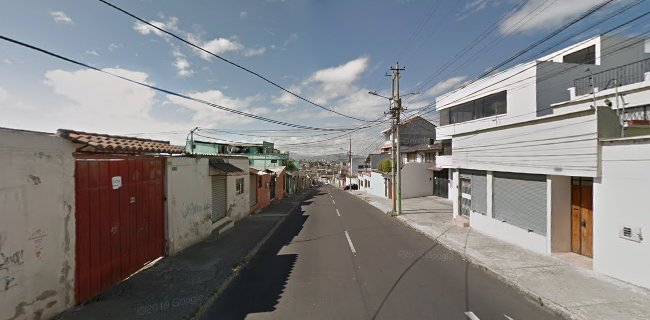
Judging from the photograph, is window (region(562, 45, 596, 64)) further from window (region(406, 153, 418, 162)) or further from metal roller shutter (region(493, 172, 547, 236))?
window (region(406, 153, 418, 162))

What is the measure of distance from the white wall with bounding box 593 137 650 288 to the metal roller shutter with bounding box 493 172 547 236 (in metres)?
1.84

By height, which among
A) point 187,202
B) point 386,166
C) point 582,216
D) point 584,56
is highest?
point 584,56

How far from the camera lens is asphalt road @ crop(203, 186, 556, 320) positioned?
5539 mm

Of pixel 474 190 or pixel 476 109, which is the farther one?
pixel 476 109

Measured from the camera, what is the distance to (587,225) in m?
8.60

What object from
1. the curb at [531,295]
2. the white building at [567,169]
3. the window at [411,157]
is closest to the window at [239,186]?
the curb at [531,295]

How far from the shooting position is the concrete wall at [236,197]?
14.5 metres

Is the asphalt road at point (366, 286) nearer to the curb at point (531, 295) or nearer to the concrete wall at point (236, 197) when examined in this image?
the curb at point (531, 295)

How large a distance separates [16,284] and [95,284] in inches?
67.4

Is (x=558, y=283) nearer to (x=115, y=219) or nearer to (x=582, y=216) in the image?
(x=582, y=216)

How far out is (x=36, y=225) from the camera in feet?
15.2

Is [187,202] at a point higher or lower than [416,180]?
higher

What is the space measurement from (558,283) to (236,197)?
45.0 feet

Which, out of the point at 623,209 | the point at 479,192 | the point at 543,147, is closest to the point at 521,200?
the point at 543,147
